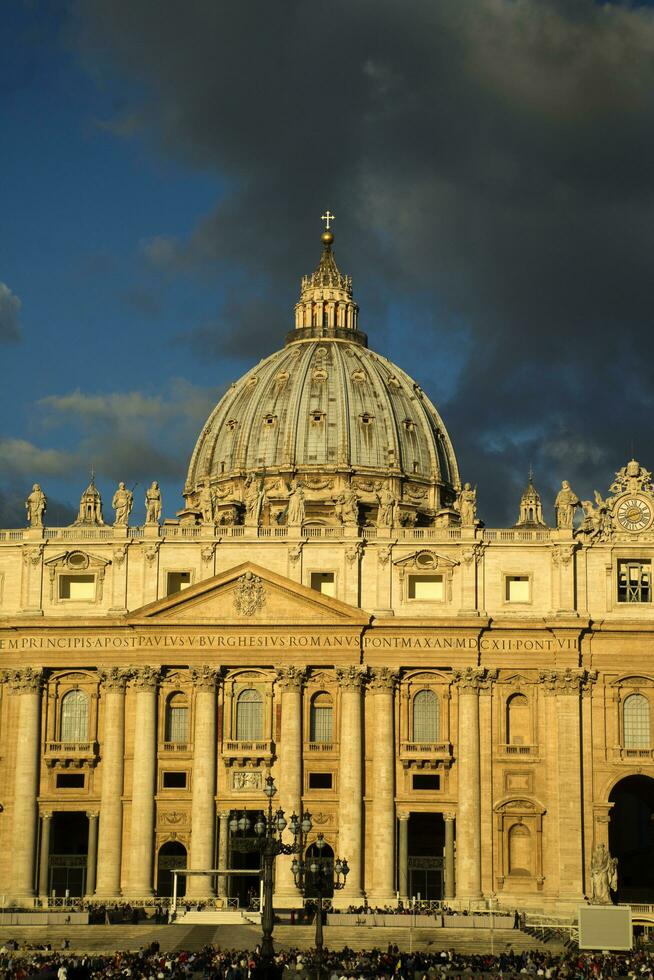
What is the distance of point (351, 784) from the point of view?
357ft

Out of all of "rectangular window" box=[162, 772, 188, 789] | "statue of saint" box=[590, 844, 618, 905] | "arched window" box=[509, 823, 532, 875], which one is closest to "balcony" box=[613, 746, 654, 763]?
"statue of saint" box=[590, 844, 618, 905]

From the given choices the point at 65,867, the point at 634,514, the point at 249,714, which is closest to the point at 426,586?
the point at 249,714

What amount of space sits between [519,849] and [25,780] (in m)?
26.0

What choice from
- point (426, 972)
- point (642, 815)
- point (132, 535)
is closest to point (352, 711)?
point (132, 535)

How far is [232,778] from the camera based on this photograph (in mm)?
110500

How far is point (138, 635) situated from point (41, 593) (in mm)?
5933

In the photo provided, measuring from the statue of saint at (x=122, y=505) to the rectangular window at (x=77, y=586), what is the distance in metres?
3.38

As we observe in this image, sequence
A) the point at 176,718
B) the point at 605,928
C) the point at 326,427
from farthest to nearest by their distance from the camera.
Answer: the point at 326,427 → the point at 176,718 → the point at 605,928

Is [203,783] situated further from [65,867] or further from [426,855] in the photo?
[426,855]

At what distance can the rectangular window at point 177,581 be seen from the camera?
11325 centimetres

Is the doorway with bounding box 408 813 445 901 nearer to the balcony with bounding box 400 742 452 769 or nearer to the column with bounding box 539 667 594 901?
the balcony with bounding box 400 742 452 769

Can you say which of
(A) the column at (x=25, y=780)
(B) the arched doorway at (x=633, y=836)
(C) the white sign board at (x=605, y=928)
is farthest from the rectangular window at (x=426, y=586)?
(C) the white sign board at (x=605, y=928)

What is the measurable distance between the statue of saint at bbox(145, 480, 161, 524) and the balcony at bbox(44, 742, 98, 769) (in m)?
12.3

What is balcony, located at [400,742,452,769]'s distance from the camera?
109688mm
